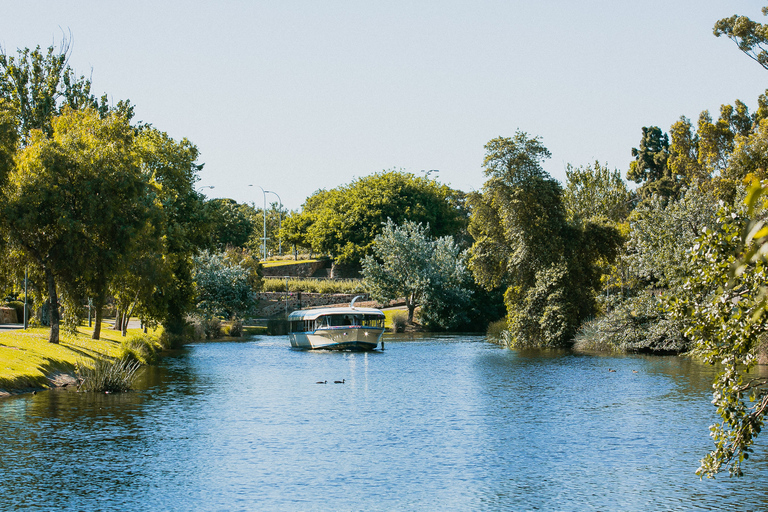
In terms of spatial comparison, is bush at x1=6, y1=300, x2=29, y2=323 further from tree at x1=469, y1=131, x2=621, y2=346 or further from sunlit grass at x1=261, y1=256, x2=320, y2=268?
sunlit grass at x1=261, y1=256, x2=320, y2=268

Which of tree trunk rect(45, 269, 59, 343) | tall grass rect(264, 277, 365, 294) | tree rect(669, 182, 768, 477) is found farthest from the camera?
tall grass rect(264, 277, 365, 294)

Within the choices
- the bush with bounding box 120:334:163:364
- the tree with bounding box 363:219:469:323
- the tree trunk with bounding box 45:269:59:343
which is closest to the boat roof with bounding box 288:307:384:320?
the bush with bounding box 120:334:163:364

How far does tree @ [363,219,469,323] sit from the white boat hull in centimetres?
2298

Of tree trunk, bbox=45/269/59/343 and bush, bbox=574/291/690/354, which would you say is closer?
tree trunk, bbox=45/269/59/343

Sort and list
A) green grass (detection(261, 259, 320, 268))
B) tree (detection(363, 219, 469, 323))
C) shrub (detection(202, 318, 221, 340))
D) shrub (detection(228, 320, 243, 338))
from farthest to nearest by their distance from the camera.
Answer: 1. green grass (detection(261, 259, 320, 268))
2. tree (detection(363, 219, 469, 323))
3. shrub (detection(228, 320, 243, 338))
4. shrub (detection(202, 318, 221, 340))

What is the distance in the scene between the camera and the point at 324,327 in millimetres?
57094

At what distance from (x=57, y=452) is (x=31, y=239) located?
17578 millimetres

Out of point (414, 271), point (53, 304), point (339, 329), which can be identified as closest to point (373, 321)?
point (339, 329)

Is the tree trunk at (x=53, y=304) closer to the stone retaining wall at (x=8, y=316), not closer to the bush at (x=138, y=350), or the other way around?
the bush at (x=138, y=350)

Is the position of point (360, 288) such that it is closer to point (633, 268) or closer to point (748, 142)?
point (633, 268)

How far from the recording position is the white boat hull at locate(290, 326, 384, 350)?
56006mm

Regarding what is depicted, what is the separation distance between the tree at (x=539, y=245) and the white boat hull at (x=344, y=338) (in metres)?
9.88

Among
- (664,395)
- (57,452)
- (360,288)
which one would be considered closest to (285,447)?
(57,452)

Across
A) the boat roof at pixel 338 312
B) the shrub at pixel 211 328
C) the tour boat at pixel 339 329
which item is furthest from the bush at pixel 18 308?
the boat roof at pixel 338 312
